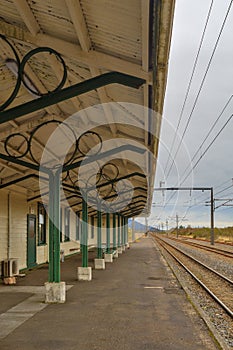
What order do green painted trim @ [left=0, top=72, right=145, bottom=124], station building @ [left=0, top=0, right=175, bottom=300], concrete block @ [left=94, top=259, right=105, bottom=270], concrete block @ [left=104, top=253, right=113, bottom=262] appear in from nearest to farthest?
station building @ [left=0, top=0, right=175, bottom=300] → green painted trim @ [left=0, top=72, right=145, bottom=124] → concrete block @ [left=94, top=259, right=105, bottom=270] → concrete block @ [left=104, top=253, right=113, bottom=262]

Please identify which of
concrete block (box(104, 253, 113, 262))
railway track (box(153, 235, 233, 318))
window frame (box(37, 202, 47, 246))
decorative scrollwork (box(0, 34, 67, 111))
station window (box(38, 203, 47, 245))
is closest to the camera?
decorative scrollwork (box(0, 34, 67, 111))

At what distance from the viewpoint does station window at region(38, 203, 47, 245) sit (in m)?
19.7

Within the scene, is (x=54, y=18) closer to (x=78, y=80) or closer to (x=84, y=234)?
(x=78, y=80)

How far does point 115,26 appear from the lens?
503cm

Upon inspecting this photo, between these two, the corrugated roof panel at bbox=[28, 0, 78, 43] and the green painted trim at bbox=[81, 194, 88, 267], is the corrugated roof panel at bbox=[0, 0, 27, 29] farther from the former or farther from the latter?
the green painted trim at bbox=[81, 194, 88, 267]

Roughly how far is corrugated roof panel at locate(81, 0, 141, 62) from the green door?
41.9ft

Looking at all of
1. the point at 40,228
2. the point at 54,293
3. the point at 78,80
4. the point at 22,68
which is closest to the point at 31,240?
the point at 40,228

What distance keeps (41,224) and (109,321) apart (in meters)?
12.6

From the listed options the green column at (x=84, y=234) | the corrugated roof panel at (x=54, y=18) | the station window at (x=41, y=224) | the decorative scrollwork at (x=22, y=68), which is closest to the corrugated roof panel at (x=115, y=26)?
the corrugated roof panel at (x=54, y=18)

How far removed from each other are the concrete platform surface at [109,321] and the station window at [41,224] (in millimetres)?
6988

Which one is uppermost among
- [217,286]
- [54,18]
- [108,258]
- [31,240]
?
[54,18]

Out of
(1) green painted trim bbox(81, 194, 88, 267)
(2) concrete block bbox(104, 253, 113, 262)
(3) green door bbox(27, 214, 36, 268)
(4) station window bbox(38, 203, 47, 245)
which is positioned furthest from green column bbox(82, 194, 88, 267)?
(2) concrete block bbox(104, 253, 113, 262)

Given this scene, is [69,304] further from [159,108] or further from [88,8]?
[88,8]

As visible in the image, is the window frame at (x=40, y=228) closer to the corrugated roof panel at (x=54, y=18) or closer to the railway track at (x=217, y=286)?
the railway track at (x=217, y=286)
